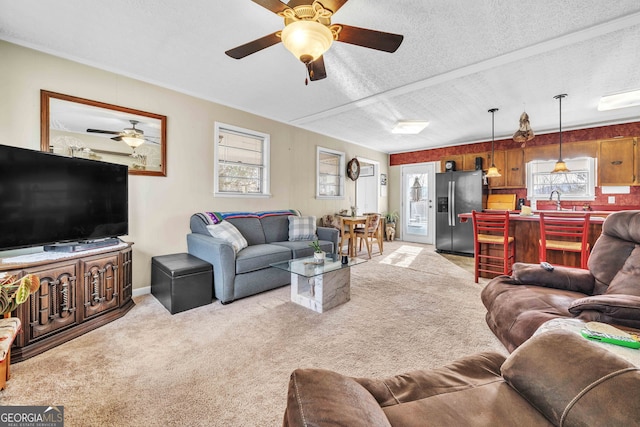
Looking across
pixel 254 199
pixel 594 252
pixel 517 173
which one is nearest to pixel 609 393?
pixel 594 252

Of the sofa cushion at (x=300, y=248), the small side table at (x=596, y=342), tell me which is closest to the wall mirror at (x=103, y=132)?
the sofa cushion at (x=300, y=248)

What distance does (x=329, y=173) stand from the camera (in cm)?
591

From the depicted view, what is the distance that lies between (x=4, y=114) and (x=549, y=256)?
20.0 ft

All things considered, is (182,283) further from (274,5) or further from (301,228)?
(274,5)

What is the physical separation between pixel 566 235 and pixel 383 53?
288 cm

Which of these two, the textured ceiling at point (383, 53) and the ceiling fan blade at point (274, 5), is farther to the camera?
the textured ceiling at point (383, 53)

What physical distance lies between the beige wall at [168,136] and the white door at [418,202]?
3.76m

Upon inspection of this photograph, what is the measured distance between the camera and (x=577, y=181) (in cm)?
500

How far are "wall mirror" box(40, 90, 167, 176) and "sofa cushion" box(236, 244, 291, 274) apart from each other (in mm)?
1468

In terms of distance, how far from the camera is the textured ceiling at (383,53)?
2.04 metres

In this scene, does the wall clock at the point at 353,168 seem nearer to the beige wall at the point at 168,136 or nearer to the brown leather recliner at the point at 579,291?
the beige wall at the point at 168,136

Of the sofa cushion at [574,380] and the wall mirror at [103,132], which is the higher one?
the wall mirror at [103,132]

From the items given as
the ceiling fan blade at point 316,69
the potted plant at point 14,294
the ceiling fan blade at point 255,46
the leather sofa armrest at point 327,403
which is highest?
the ceiling fan blade at point 255,46

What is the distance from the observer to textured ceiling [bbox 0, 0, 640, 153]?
204 centimetres
